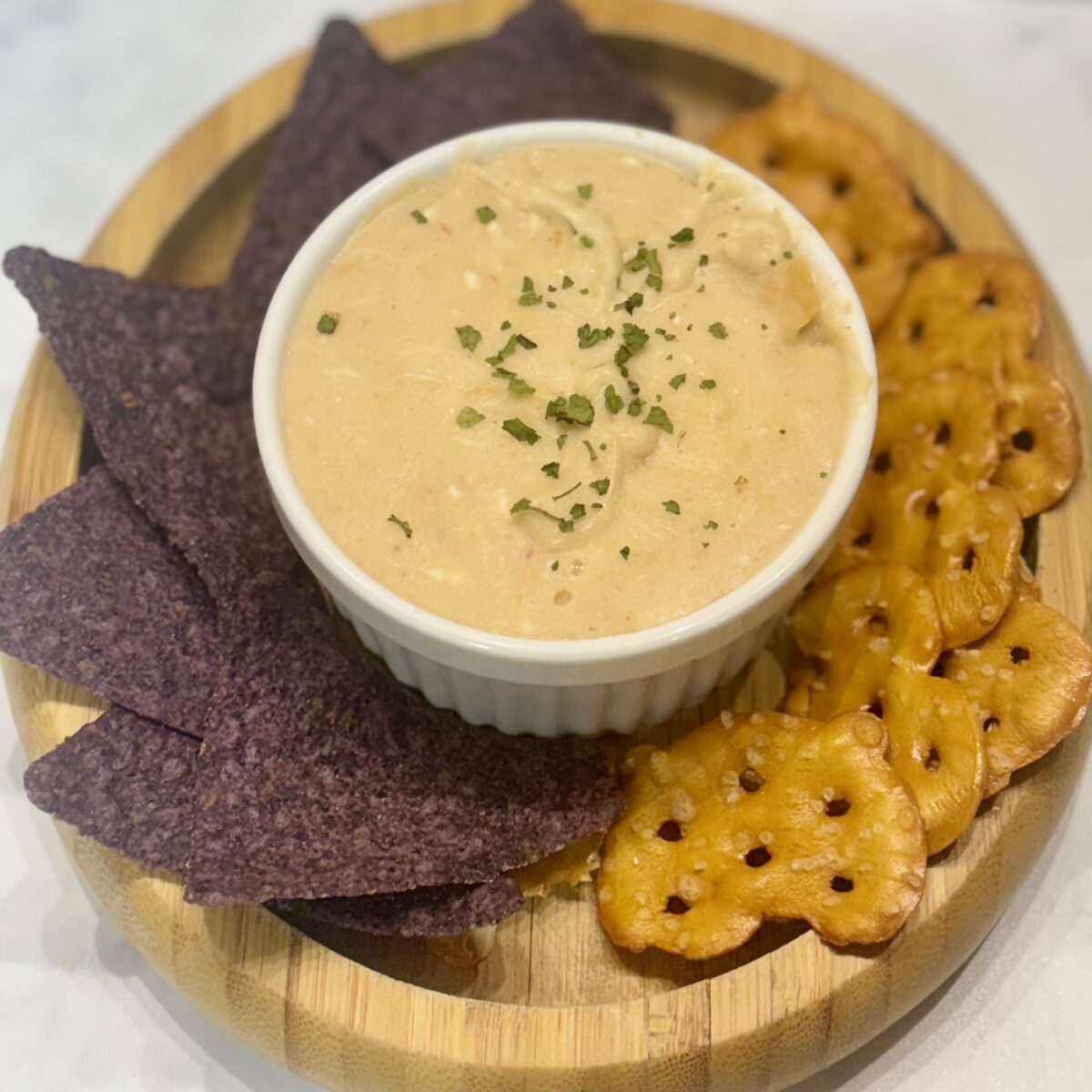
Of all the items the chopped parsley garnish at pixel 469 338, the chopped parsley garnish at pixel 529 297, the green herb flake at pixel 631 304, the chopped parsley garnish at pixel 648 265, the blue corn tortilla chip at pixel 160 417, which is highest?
the chopped parsley garnish at pixel 648 265

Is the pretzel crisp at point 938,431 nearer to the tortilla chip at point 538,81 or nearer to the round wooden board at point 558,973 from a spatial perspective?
the round wooden board at point 558,973

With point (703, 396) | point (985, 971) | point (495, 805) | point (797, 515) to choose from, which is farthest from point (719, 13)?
point (985, 971)

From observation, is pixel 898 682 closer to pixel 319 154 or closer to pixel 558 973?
pixel 558 973

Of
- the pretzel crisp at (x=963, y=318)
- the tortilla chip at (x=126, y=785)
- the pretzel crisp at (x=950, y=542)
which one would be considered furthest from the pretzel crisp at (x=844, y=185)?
the tortilla chip at (x=126, y=785)

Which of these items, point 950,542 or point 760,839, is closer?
point 760,839

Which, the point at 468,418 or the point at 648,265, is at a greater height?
the point at 648,265

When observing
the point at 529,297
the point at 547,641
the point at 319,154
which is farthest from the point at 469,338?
the point at 319,154
